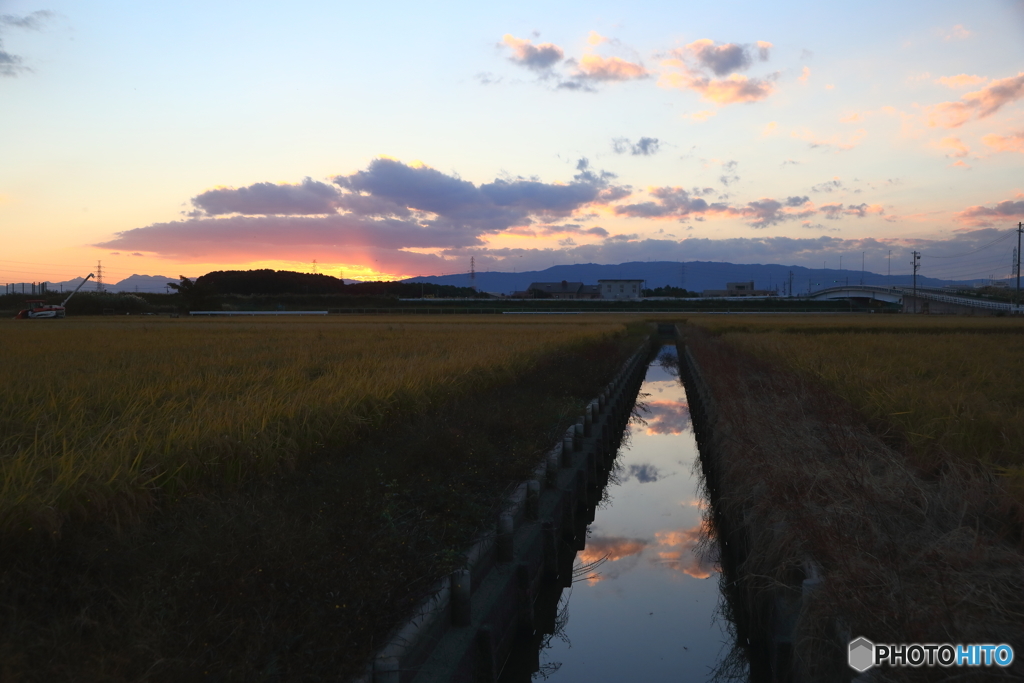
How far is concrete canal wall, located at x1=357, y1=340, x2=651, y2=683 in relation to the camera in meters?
3.24

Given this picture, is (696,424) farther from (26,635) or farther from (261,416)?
(26,635)

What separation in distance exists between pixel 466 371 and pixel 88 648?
293 inches

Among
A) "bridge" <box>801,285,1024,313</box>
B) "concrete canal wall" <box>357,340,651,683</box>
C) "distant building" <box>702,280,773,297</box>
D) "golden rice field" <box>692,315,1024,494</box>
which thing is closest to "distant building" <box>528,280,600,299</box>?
"distant building" <box>702,280,773,297</box>

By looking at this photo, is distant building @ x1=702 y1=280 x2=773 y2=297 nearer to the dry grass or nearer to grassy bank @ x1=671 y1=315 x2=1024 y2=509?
grassy bank @ x1=671 y1=315 x2=1024 y2=509

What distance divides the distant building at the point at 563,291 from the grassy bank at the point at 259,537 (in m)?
112

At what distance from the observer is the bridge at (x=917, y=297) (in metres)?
68.2

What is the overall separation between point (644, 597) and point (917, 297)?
90.4 meters

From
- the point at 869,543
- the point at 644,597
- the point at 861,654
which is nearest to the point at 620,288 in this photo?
the point at 644,597

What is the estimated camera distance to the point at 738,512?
6.20 meters

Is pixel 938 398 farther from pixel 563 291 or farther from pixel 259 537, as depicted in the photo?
pixel 563 291

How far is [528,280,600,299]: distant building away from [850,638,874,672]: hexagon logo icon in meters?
115

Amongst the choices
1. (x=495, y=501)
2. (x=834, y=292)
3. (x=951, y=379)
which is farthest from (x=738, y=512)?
(x=834, y=292)

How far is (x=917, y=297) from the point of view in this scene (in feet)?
261

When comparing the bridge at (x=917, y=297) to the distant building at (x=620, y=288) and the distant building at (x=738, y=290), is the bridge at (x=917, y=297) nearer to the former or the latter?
the distant building at (x=620, y=288)
